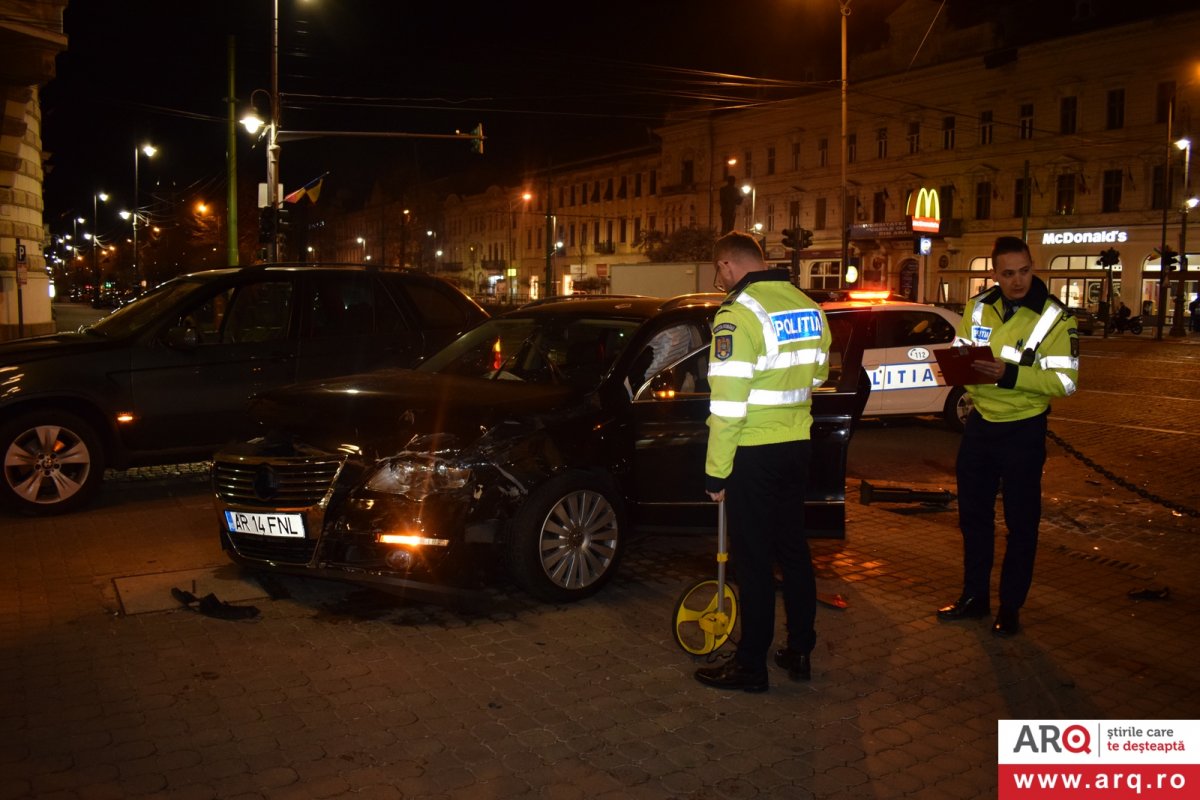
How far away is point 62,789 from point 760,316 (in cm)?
325

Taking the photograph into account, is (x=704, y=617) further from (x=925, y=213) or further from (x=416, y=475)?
(x=925, y=213)

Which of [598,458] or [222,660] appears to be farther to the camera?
[598,458]

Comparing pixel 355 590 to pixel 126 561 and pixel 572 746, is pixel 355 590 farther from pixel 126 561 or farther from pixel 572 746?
pixel 572 746

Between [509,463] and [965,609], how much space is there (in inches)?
106

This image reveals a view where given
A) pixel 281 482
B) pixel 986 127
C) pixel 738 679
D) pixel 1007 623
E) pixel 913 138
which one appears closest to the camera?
pixel 738 679

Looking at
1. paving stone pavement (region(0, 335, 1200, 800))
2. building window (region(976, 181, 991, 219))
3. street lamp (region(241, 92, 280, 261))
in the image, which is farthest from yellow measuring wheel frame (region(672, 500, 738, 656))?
building window (region(976, 181, 991, 219))

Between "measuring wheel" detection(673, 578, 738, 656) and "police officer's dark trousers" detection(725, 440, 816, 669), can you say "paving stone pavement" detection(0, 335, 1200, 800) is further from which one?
"police officer's dark trousers" detection(725, 440, 816, 669)

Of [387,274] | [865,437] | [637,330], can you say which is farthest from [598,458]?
[865,437]

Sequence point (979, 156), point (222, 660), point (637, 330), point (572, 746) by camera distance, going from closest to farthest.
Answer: point (572, 746) → point (222, 660) → point (637, 330) → point (979, 156)

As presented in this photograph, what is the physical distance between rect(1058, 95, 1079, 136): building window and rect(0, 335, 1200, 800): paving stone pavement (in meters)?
47.0

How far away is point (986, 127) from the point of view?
5078cm

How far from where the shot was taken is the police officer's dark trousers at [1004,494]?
5.26 m

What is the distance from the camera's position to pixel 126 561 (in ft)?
21.9

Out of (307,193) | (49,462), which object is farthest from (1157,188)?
(49,462)
